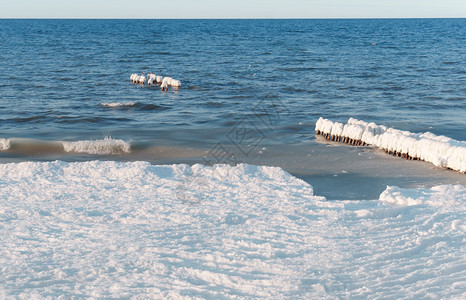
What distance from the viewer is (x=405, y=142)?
37.3ft

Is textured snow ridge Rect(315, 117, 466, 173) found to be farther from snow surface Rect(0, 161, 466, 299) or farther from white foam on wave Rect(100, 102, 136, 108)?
white foam on wave Rect(100, 102, 136, 108)

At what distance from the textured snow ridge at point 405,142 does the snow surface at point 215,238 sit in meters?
2.18

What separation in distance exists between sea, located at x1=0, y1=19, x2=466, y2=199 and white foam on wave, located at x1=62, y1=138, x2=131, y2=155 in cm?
3

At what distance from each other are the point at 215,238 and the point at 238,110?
12.8 metres

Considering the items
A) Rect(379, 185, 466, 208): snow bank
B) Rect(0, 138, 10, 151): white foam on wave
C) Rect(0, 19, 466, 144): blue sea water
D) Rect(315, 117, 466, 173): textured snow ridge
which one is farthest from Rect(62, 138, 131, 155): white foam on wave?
Rect(379, 185, 466, 208): snow bank

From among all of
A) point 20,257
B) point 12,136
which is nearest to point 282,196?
point 20,257

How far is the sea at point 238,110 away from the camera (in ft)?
38.4

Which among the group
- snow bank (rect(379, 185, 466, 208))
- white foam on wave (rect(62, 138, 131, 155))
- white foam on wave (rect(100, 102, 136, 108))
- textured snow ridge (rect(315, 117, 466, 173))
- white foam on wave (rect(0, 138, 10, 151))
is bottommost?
white foam on wave (rect(0, 138, 10, 151))

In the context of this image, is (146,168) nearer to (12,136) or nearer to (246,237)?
(246,237)

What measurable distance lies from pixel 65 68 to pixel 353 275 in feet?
95.6

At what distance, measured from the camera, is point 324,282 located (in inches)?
211

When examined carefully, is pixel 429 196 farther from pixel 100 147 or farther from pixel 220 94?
pixel 220 94

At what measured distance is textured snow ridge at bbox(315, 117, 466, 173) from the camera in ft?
34.2

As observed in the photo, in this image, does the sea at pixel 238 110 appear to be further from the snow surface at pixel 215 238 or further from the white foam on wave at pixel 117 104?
the snow surface at pixel 215 238
